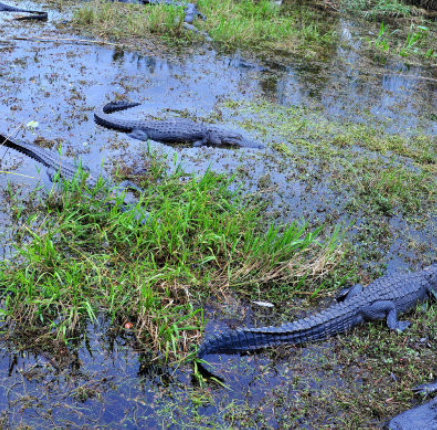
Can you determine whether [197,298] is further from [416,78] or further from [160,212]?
[416,78]

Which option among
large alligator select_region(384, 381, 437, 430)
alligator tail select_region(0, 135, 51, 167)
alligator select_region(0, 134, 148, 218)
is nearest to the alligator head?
alligator select_region(0, 134, 148, 218)

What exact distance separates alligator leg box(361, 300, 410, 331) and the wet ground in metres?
0.13

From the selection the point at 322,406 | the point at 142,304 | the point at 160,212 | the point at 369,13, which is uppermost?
the point at 369,13

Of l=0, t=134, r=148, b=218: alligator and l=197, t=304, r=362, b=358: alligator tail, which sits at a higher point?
l=0, t=134, r=148, b=218: alligator

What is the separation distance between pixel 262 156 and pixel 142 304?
2843 mm

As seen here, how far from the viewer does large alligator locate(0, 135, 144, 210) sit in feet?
13.4

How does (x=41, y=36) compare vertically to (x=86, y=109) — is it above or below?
above

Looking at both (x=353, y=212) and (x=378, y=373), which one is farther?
(x=353, y=212)

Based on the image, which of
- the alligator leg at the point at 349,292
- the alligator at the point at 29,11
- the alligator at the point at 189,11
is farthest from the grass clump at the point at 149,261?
the alligator at the point at 189,11

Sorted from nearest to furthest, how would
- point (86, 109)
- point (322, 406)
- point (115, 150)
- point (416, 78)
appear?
1. point (322, 406)
2. point (115, 150)
3. point (86, 109)
4. point (416, 78)

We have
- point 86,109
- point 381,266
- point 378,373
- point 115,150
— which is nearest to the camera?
point 378,373

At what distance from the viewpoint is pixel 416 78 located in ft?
26.9

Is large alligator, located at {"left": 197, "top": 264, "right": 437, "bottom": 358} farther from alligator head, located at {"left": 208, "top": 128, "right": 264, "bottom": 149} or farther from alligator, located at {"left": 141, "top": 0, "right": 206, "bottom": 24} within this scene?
alligator, located at {"left": 141, "top": 0, "right": 206, "bottom": 24}

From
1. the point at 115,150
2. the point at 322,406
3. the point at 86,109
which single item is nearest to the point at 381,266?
the point at 322,406
